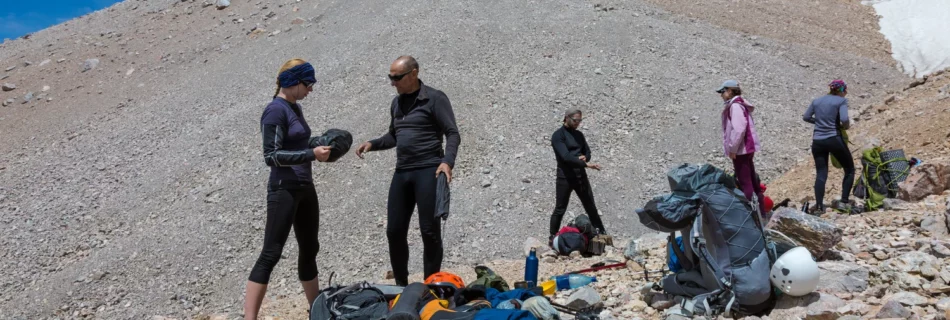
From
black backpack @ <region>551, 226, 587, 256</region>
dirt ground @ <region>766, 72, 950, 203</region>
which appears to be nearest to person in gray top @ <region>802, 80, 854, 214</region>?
dirt ground @ <region>766, 72, 950, 203</region>

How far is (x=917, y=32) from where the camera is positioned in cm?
2108

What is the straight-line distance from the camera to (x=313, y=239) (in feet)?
17.0

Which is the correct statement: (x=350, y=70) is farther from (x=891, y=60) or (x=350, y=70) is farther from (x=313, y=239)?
(x=891, y=60)

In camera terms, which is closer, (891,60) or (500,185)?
(500,185)

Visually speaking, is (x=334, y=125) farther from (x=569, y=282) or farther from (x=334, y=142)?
(x=334, y=142)

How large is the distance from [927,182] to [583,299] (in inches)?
199

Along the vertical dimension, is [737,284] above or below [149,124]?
below

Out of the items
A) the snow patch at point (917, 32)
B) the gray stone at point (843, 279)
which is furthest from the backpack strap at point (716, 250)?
the snow patch at point (917, 32)

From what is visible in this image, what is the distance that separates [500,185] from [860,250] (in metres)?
5.50

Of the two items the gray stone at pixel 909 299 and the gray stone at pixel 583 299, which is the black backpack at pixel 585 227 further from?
the gray stone at pixel 909 299

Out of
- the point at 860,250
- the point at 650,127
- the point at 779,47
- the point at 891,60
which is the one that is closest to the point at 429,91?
the point at 860,250

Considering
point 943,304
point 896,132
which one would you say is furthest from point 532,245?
point 896,132

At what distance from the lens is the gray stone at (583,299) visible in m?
4.93

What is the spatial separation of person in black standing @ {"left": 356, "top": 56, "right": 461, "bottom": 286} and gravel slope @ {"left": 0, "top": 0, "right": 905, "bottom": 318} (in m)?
3.45
